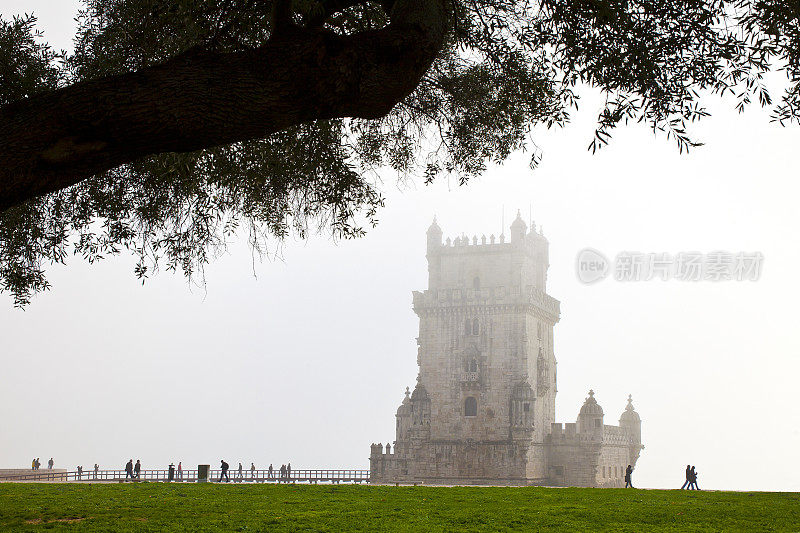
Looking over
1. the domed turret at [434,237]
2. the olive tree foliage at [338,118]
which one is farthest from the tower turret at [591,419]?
the olive tree foliage at [338,118]

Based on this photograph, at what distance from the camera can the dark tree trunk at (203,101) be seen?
765 cm

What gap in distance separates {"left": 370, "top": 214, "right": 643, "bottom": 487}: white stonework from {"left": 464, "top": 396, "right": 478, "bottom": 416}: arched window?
0.07 metres

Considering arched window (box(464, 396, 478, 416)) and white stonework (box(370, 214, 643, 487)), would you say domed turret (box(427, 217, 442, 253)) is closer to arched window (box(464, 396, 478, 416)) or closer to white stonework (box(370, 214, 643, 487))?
white stonework (box(370, 214, 643, 487))

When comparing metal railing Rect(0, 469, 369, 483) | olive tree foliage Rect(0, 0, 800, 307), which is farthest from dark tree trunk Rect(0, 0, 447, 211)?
metal railing Rect(0, 469, 369, 483)

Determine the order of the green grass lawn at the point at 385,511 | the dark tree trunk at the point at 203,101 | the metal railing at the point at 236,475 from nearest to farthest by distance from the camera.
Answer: the dark tree trunk at the point at 203,101 → the green grass lawn at the point at 385,511 → the metal railing at the point at 236,475

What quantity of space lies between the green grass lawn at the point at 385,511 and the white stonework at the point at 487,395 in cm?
4273

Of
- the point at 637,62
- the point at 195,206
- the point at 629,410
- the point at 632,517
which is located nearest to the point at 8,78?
the point at 195,206

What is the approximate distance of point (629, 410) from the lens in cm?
7469

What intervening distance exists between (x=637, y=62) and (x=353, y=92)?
12.2 feet

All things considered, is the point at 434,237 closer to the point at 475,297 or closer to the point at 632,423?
the point at 475,297

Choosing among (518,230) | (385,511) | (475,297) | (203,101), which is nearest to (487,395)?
(475,297)

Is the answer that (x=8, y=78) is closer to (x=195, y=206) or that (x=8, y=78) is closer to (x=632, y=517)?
(x=195, y=206)

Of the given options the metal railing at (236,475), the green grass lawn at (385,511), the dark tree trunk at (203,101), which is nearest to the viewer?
the dark tree trunk at (203,101)

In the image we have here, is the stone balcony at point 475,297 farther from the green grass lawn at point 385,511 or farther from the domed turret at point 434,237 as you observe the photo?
the green grass lawn at point 385,511
